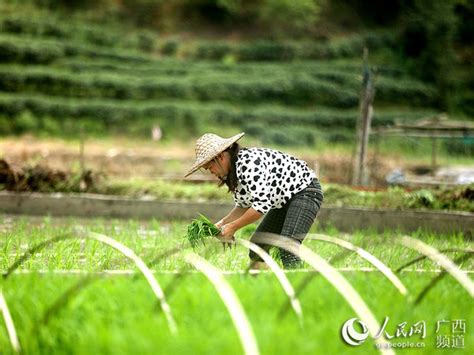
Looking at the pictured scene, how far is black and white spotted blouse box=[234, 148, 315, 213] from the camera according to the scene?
460 centimetres

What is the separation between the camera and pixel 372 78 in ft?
38.4

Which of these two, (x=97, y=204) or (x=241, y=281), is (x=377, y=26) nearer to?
(x=97, y=204)

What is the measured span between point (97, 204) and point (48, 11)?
2127 centimetres

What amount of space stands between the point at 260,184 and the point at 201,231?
1.60 ft

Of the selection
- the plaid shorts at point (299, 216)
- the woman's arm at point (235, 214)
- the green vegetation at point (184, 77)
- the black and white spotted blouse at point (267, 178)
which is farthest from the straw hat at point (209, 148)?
the green vegetation at point (184, 77)

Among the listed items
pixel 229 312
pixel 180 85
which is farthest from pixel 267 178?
pixel 180 85

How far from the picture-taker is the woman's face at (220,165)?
4609 millimetres

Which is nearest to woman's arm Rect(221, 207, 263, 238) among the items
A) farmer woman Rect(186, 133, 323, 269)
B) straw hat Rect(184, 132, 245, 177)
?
farmer woman Rect(186, 133, 323, 269)

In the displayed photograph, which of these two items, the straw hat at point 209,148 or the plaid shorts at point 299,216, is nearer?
the straw hat at point 209,148

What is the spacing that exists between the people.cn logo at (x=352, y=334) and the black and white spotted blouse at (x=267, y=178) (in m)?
1.48

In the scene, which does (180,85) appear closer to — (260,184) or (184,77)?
(184,77)

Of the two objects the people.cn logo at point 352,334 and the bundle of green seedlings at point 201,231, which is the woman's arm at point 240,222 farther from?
the people.cn logo at point 352,334

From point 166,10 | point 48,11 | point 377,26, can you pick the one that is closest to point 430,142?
point 377,26

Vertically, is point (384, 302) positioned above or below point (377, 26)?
below
